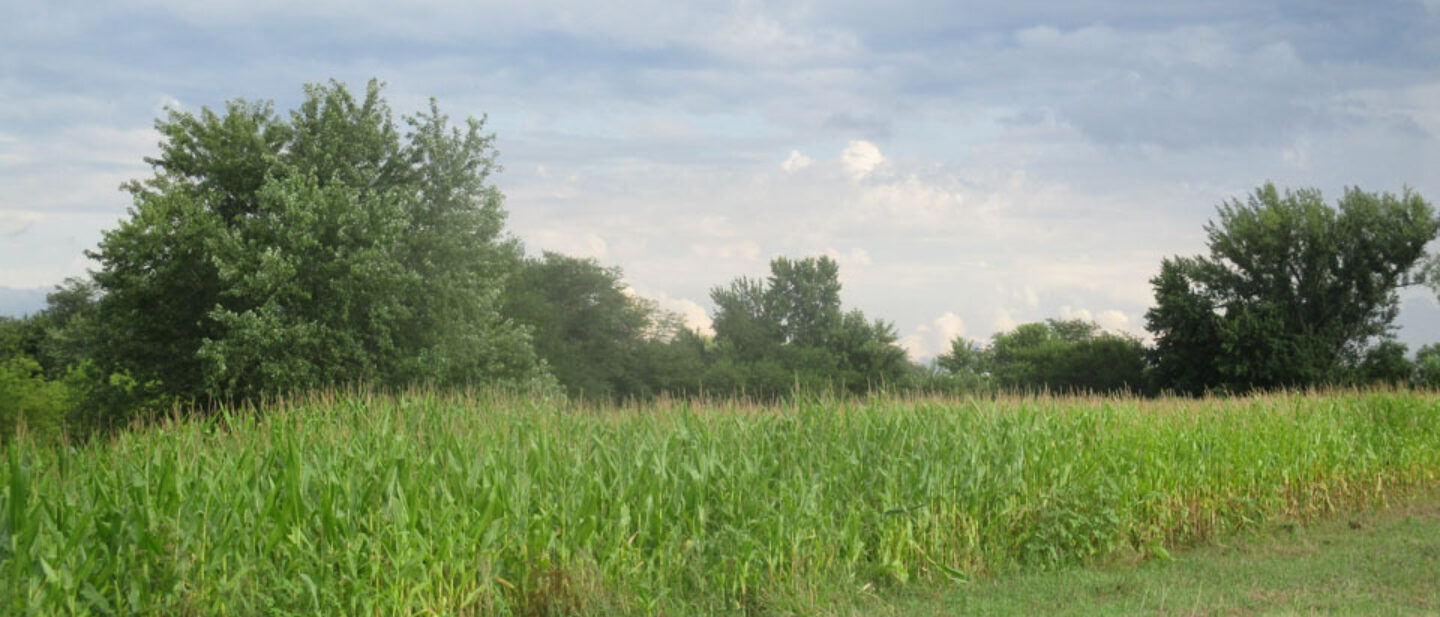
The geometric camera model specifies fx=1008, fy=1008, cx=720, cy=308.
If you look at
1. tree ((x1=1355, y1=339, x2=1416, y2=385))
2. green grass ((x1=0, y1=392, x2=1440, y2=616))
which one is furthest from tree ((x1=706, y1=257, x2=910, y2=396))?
green grass ((x1=0, y1=392, x2=1440, y2=616))

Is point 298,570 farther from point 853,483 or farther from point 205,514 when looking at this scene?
point 853,483

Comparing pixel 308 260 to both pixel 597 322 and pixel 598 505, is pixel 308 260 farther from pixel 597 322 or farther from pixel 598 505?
pixel 597 322

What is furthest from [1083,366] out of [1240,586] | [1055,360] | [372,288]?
[1240,586]

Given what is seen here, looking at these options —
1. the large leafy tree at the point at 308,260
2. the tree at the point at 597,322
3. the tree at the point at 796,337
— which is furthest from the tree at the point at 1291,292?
the large leafy tree at the point at 308,260

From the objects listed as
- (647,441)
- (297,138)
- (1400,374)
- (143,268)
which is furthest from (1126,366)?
(647,441)

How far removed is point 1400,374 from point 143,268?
41.4 metres

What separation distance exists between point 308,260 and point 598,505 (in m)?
17.3

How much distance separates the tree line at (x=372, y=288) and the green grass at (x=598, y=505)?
3.05m

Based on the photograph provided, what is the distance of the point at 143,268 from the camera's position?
23109 millimetres

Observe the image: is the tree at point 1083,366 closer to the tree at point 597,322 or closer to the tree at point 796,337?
the tree at point 796,337

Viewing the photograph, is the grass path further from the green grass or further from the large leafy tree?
the large leafy tree

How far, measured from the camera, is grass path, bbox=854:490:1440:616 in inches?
278

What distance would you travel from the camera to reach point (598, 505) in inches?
275

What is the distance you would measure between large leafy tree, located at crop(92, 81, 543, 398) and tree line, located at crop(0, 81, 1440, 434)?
55mm
